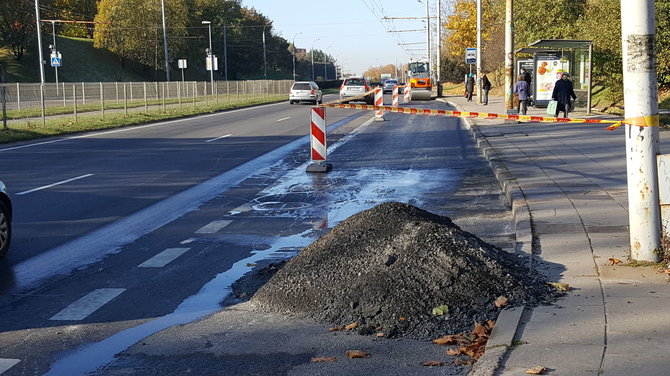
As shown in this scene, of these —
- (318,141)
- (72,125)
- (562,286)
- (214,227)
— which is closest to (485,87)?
(72,125)

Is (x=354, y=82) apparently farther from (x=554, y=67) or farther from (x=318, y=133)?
(x=318, y=133)

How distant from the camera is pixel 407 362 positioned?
16.8 ft

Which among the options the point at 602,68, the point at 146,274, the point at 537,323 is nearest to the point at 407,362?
the point at 537,323

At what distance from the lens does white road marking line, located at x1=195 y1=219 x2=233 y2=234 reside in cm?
977

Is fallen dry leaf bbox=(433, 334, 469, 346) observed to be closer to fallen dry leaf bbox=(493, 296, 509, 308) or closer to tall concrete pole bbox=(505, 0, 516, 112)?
fallen dry leaf bbox=(493, 296, 509, 308)

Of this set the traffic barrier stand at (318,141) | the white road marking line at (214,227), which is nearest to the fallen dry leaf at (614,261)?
the white road marking line at (214,227)

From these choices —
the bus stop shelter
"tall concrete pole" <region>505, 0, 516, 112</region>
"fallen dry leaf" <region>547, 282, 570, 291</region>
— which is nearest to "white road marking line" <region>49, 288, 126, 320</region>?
"fallen dry leaf" <region>547, 282, 570, 291</region>

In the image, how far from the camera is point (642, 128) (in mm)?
7148

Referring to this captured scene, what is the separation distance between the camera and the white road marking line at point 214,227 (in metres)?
9.77

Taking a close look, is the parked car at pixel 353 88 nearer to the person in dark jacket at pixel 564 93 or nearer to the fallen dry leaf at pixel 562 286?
the person in dark jacket at pixel 564 93

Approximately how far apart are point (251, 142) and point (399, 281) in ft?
55.7

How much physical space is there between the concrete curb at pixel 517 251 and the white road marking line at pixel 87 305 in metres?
3.20

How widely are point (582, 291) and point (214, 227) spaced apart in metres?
5.12

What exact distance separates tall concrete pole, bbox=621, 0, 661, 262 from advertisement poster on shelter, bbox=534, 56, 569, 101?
2513 centimetres
